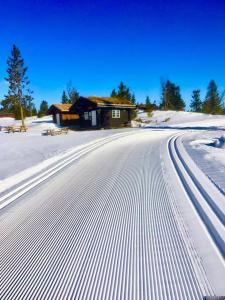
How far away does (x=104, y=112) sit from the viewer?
3500 centimetres

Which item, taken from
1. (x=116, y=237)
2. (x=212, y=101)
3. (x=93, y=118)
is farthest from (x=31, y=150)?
(x=212, y=101)

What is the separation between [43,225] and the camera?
188 inches

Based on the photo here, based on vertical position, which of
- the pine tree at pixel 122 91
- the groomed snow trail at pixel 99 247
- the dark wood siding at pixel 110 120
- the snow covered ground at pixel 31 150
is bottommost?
the snow covered ground at pixel 31 150

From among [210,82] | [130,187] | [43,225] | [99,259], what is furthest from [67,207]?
[210,82]

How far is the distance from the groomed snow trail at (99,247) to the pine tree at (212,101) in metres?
79.7

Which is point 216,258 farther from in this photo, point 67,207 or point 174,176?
point 174,176

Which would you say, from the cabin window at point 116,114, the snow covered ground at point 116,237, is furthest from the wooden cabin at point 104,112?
the snow covered ground at point 116,237

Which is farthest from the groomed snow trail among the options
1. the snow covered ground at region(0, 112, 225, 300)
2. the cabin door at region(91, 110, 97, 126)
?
the cabin door at region(91, 110, 97, 126)

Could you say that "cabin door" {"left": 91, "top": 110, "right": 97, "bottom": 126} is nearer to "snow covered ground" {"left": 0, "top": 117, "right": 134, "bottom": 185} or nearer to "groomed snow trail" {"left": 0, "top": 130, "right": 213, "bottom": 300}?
"snow covered ground" {"left": 0, "top": 117, "right": 134, "bottom": 185}

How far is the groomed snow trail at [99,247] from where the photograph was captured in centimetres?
301

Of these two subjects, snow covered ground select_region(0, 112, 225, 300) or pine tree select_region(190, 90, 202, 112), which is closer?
snow covered ground select_region(0, 112, 225, 300)

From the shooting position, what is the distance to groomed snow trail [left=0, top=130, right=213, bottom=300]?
3.01m

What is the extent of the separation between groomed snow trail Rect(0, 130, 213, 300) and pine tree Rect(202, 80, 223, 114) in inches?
3136

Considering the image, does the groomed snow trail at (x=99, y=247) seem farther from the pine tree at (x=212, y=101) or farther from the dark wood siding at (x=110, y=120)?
the pine tree at (x=212, y=101)
